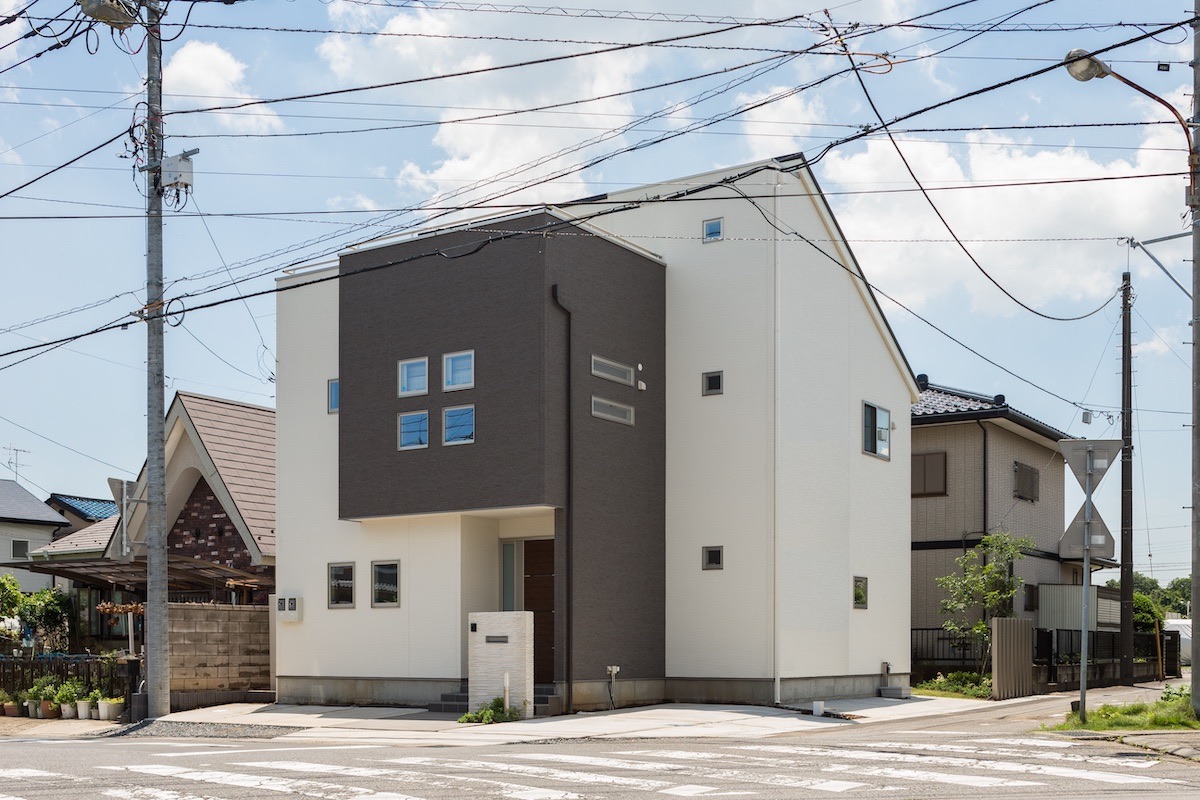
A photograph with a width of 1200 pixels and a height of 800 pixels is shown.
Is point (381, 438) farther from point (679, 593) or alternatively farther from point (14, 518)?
point (14, 518)

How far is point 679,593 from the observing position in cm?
2450

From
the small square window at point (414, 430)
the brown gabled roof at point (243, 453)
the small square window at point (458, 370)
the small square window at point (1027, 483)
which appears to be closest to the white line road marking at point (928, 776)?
the small square window at point (458, 370)

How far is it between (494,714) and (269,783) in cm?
905

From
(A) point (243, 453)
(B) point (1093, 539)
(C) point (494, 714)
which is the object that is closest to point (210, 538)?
(A) point (243, 453)

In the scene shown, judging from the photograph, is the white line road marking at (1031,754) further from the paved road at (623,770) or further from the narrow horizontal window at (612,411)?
the narrow horizontal window at (612,411)

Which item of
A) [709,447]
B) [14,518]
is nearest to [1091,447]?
[709,447]

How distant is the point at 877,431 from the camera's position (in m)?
28.0

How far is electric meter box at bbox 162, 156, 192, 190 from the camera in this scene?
909 inches

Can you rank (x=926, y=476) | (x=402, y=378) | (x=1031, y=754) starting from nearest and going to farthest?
(x=1031, y=754), (x=402, y=378), (x=926, y=476)

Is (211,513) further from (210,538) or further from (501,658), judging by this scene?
(501,658)

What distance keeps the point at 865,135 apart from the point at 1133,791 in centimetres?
961

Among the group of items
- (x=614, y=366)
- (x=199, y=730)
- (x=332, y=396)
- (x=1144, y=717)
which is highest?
(x=614, y=366)

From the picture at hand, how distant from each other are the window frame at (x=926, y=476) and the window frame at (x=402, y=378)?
1512 centimetres

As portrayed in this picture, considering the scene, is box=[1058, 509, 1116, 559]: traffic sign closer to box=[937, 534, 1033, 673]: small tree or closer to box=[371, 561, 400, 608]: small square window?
box=[371, 561, 400, 608]: small square window
